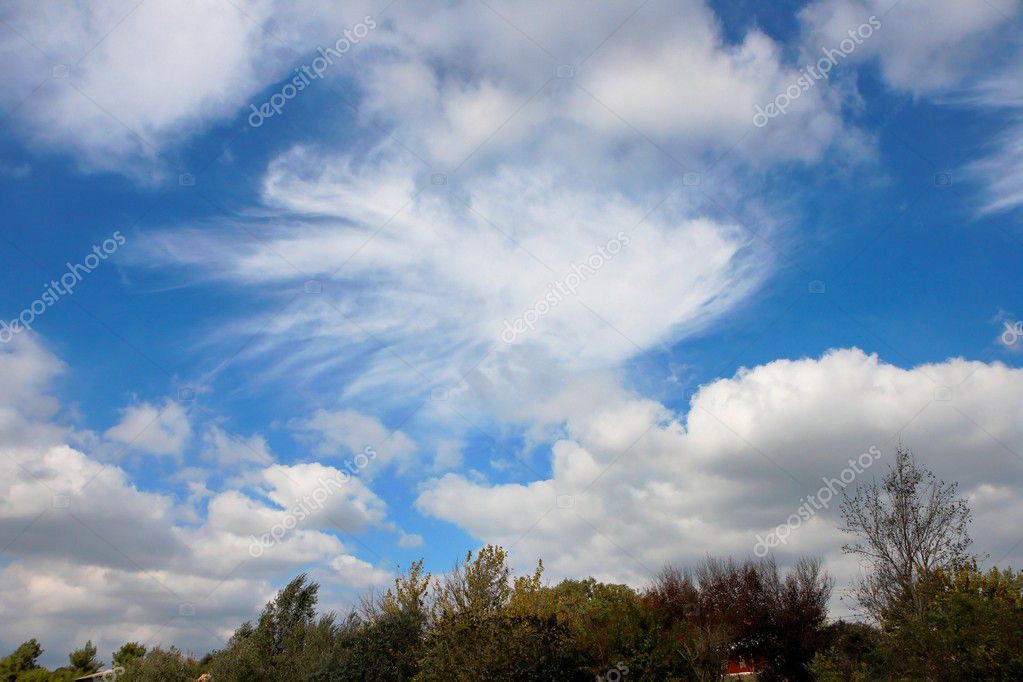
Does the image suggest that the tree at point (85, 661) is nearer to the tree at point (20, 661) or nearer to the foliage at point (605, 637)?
the tree at point (20, 661)

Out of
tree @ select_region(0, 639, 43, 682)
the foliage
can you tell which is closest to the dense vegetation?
the foliage

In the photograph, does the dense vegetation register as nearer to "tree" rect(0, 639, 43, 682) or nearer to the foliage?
the foliage

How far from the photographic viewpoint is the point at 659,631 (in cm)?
2089

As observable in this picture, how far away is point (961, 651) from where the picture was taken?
13.2 metres

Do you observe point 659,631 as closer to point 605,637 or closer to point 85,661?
point 605,637

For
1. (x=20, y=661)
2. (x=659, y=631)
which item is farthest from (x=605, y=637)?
(x=20, y=661)

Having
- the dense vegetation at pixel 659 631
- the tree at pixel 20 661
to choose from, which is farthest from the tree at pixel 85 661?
the dense vegetation at pixel 659 631

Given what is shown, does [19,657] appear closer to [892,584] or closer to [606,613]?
[606,613]

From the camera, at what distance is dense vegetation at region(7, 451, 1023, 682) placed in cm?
1395

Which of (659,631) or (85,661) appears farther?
(85,661)

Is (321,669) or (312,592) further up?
(312,592)

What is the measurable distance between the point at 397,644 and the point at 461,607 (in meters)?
2.63

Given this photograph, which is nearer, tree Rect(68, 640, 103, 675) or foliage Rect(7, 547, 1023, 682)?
foliage Rect(7, 547, 1023, 682)

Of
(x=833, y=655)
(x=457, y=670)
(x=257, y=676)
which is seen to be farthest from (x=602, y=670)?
(x=257, y=676)
